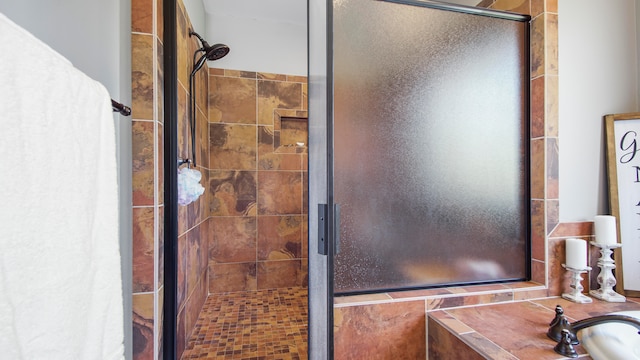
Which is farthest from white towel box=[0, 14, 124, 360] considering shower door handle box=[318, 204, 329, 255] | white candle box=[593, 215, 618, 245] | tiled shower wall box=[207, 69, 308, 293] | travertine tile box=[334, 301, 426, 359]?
tiled shower wall box=[207, 69, 308, 293]

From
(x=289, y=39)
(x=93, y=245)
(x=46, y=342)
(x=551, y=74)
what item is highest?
(x=289, y=39)

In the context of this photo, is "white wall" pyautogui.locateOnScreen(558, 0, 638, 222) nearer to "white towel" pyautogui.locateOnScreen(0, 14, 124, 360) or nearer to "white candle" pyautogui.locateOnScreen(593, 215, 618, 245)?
"white candle" pyautogui.locateOnScreen(593, 215, 618, 245)

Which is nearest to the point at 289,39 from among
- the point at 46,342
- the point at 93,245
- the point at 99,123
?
the point at 99,123

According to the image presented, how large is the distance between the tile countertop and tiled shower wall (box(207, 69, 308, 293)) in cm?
179

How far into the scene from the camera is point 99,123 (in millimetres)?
645

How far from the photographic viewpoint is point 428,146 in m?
Answer: 1.20

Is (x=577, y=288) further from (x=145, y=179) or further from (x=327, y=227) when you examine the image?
(x=145, y=179)

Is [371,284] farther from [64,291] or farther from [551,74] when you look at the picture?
[551,74]

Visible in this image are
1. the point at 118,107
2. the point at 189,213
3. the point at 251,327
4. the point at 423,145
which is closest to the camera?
the point at 118,107

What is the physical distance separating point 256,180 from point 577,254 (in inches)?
89.2

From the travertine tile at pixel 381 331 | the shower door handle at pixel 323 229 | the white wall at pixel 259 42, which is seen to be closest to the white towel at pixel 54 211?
the shower door handle at pixel 323 229

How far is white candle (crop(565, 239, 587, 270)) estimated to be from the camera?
1.20 meters

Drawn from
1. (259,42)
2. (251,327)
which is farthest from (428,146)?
(259,42)

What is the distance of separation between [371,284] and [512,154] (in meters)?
0.90
